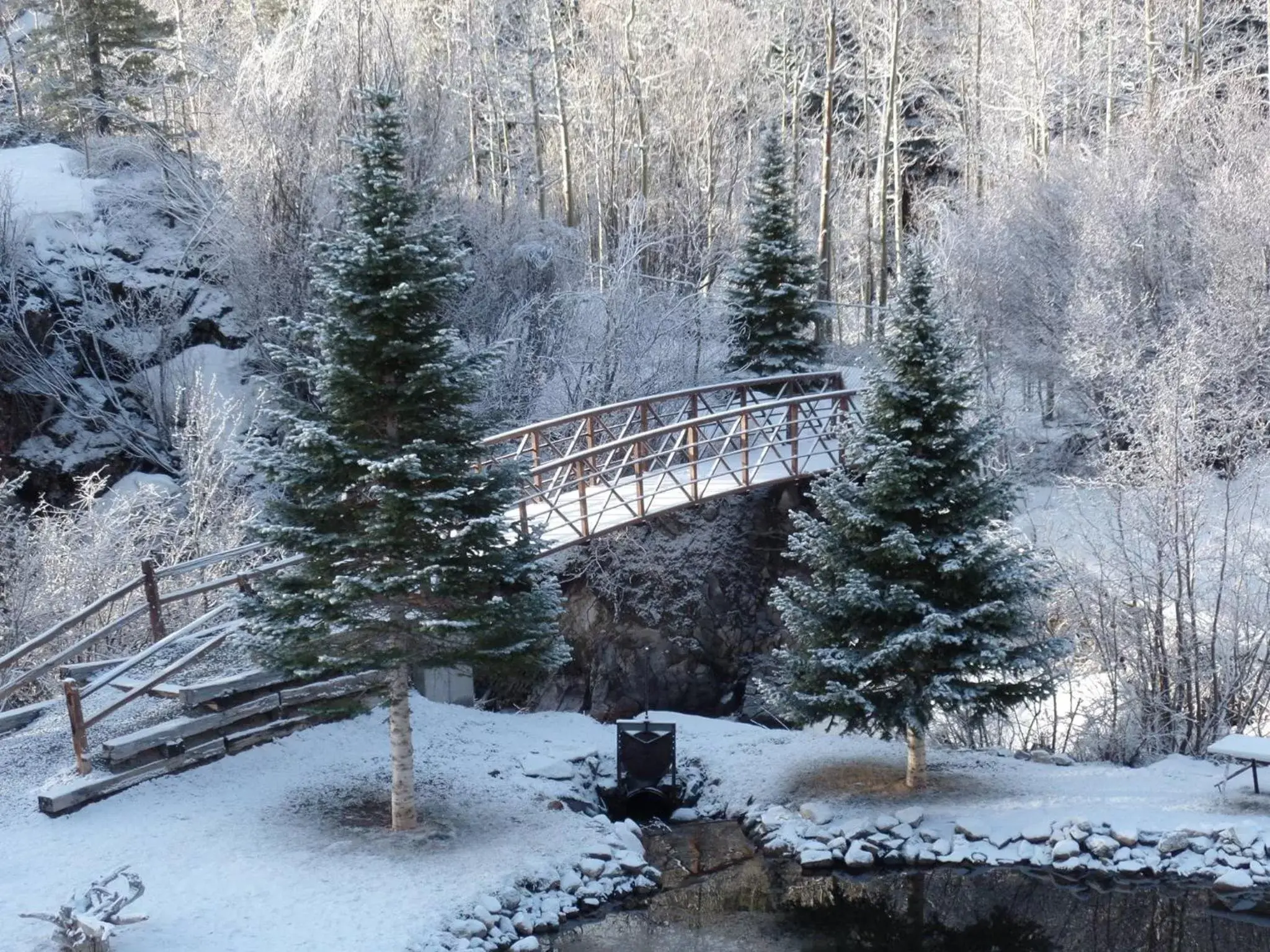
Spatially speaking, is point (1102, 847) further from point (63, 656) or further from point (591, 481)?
point (63, 656)

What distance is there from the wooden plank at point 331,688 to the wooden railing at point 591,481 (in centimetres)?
96

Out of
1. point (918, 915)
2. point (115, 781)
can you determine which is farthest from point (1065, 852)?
point (115, 781)

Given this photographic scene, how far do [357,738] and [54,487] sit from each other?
1156 cm

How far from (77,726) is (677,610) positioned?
8763mm

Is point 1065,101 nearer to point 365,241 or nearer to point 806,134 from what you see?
point 806,134

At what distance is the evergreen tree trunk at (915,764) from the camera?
11352mm

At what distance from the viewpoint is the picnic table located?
1037cm

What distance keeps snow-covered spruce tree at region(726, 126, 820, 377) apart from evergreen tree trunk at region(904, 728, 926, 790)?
10.5m

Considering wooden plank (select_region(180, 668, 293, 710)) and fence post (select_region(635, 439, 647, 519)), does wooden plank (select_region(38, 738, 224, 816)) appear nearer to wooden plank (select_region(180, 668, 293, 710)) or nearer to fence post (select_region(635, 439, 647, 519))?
wooden plank (select_region(180, 668, 293, 710))

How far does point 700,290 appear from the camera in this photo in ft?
79.0

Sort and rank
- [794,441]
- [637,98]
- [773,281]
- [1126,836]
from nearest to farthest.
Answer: [1126,836], [794,441], [773,281], [637,98]

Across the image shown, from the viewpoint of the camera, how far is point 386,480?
9477 mm

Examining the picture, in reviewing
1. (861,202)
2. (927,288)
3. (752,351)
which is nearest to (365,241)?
(927,288)

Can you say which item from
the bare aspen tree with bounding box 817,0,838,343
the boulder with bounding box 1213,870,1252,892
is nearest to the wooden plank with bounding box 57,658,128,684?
the boulder with bounding box 1213,870,1252,892
